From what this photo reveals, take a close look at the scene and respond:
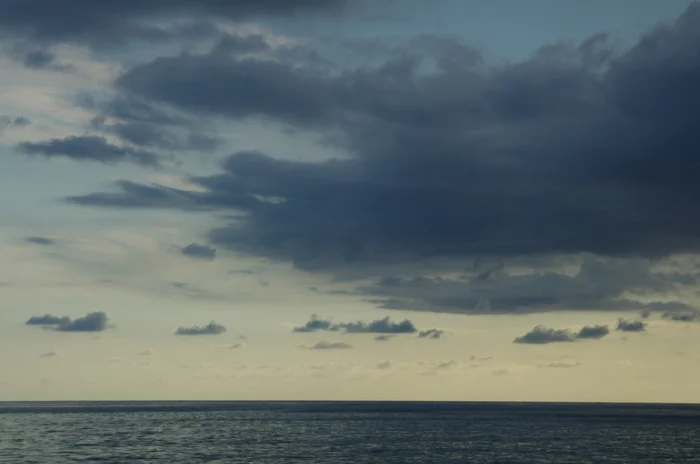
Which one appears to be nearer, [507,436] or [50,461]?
[50,461]

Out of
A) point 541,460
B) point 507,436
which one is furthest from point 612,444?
point 541,460

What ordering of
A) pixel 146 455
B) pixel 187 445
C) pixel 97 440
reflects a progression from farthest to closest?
1. pixel 97 440
2. pixel 187 445
3. pixel 146 455

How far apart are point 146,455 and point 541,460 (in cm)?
6477

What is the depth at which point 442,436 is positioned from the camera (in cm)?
19688

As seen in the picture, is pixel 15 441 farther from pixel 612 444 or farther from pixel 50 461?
pixel 612 444

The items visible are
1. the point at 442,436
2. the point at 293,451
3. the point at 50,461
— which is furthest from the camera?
the point at 442,436

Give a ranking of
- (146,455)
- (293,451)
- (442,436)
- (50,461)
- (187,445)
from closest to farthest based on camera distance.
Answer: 1. (50,461)
2. (146,455)
3. (293,451)
4. (187,445)
5. (442,436)

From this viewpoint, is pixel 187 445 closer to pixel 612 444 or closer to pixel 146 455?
pixel 146 455

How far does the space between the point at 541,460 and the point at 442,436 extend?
6377 cm

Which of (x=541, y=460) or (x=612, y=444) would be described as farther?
(x=612, y=444)

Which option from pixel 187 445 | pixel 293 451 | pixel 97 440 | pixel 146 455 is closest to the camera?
pixel 146 455

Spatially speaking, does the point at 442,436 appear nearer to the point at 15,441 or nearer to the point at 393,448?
the point at 393,448

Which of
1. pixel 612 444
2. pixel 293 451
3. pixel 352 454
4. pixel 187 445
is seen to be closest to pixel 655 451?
pixel 612 444

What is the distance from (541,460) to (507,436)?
210 feet
